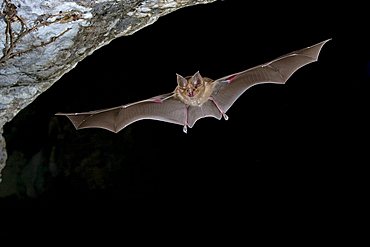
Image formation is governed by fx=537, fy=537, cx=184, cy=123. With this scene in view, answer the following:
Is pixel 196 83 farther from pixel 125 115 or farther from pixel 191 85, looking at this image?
pixel 125 115

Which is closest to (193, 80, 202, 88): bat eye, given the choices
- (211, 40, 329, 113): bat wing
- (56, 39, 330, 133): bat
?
(56, 39, 330, 133): bat

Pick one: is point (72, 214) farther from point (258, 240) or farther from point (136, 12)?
point (136, 12)

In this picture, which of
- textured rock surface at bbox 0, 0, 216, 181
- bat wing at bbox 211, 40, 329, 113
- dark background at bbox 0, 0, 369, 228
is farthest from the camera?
dark background at bbox 0, 0, 369, 228

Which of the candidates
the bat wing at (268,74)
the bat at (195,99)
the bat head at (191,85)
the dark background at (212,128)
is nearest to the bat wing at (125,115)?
the bat at (195,99)

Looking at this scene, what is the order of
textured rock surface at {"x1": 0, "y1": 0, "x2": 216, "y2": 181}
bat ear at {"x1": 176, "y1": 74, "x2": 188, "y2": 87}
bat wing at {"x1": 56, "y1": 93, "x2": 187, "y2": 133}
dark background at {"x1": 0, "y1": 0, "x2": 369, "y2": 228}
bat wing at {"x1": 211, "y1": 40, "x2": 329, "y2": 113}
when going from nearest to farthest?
textured rock surface at {"x1": 0, "y1": 0, "x2": 216, "y2": 181} → bat ear at {"x1": 176, "y1": 74, "x2": 188, "y2": 87} → bat wing at {"x1": 211, "y1": 40, "x2": 329, "y2": 113} → bat wing at {"x1": 56, "y1": 93, "x2": 187, "y2": 133} → dark background at {"x1": 0, "y1": 0, "x2": 369, "y2": 228}

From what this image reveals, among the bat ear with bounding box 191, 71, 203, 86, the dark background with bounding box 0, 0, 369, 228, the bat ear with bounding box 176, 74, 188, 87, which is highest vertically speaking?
the dark background with bounding box 0, 0, 369, 228

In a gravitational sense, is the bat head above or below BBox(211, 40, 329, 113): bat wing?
below

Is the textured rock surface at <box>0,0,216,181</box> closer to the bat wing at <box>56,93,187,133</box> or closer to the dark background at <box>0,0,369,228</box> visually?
the bat wing at <box>56,93,187,133</box>
